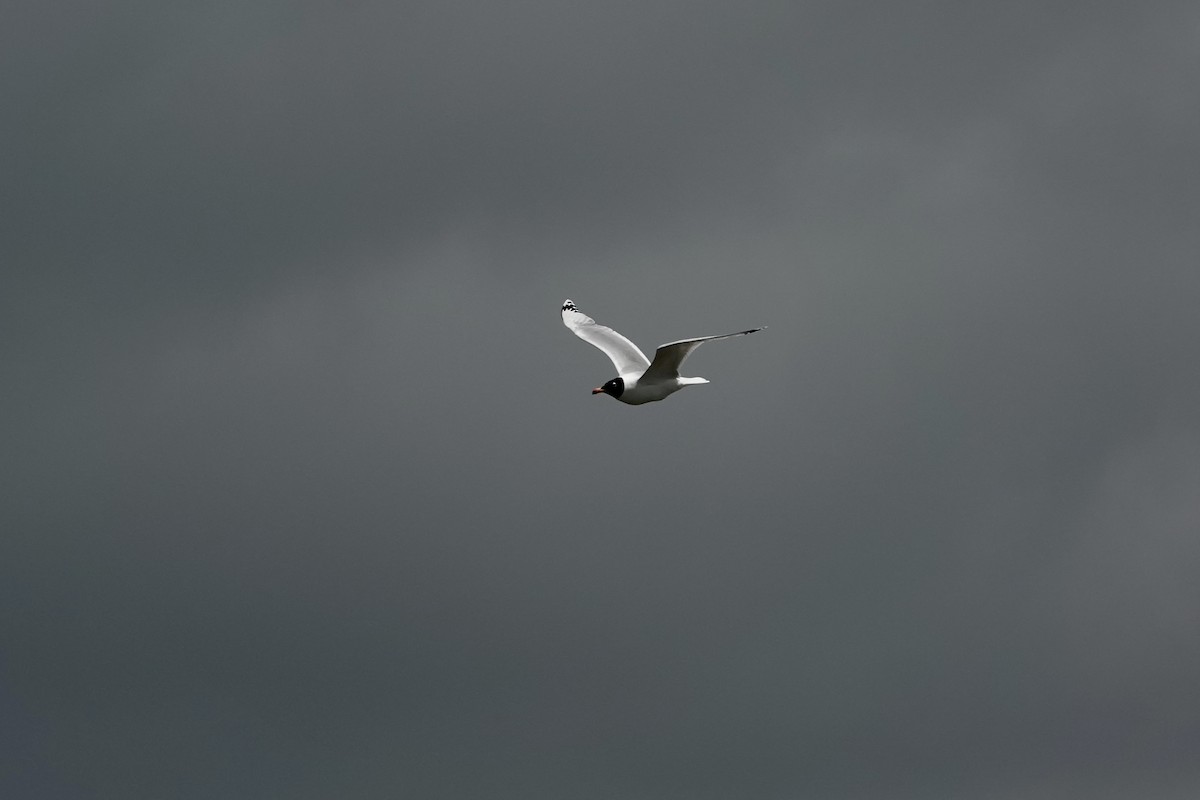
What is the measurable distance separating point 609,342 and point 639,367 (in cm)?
412

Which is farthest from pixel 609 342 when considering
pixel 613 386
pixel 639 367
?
pixel 613 386

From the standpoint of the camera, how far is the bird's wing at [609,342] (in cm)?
9612

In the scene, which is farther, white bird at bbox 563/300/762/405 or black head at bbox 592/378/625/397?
black head at bbox 592/378/625/397

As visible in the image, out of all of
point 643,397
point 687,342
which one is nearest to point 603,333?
point 643,397

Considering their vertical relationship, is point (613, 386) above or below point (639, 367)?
below

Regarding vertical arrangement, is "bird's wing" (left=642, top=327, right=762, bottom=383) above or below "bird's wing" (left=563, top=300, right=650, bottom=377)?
below

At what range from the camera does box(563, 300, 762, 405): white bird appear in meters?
87.3

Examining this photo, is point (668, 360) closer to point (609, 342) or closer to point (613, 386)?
point (613, 386)

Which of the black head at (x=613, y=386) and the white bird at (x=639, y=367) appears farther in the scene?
the black head at (x=613, y=386)

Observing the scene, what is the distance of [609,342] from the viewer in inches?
3917

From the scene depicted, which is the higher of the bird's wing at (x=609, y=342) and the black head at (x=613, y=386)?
the bird's wing at (x=609, y=342)

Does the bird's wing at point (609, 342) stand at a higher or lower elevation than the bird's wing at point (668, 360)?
higher

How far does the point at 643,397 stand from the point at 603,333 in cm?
996

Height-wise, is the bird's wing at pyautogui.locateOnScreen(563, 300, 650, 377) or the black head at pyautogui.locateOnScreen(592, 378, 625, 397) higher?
the bird's wing at pyautogui.locateOnScreen(563, 300, 650, 377)
